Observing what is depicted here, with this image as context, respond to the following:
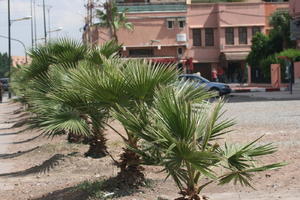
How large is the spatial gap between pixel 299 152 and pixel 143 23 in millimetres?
55996

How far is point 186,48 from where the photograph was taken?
2640 inches

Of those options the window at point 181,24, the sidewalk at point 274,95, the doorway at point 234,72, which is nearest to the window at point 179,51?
the window at point 181,24

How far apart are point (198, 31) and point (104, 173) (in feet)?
189

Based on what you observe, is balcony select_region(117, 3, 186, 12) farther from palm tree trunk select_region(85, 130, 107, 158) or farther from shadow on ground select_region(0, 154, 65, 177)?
palm tree trunk select_region(85, 130, 107, 158)

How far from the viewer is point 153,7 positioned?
224 ft

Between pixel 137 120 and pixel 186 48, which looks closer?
pixel 137 120

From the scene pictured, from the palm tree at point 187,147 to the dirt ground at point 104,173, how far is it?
156cm

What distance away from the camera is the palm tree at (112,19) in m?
Result: 48.2

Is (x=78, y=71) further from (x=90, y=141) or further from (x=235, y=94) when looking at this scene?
(x=235, y=94)

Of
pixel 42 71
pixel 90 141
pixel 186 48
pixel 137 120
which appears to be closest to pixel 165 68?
pixel 137 120

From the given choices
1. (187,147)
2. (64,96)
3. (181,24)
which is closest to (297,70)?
(181,24)

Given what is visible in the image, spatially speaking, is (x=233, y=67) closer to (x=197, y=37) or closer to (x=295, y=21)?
(x=197, y=37)

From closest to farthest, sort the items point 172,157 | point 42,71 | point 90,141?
1. point 172,157
2. point 90,141
3. point 42,71

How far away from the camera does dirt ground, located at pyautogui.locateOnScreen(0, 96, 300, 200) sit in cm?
936
